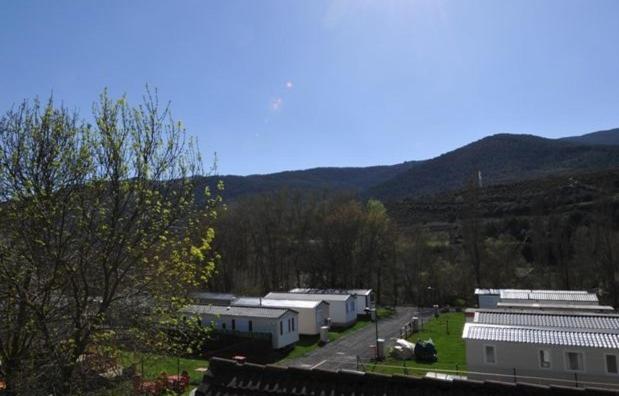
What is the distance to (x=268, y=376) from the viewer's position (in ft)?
26.1

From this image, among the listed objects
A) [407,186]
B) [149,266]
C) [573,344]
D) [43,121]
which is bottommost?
[573,344]

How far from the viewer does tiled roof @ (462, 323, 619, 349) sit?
715 inches

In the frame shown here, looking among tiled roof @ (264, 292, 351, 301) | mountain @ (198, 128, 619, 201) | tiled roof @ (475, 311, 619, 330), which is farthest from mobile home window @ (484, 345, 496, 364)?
mountain @ (198, 128, 619, 201)

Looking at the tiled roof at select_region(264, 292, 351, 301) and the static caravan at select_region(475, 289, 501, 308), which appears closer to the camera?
the tiled roof at select_region(264, 292, 351, 301)

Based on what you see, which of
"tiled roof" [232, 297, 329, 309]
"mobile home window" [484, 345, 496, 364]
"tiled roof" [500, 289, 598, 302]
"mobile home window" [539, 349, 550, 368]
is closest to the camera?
"mobile home window" [539, 349, 550, 368]

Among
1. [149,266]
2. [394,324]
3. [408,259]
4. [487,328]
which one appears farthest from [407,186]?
[149,266]

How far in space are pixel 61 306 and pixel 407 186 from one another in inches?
5258

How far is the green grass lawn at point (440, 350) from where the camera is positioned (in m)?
23.8

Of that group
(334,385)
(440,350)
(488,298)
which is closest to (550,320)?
(440,350)

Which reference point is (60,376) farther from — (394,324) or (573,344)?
(394,324)

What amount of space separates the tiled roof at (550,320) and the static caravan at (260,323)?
13.0 m

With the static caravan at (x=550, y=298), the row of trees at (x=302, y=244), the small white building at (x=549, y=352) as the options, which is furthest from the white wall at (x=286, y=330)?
the row of trees at (x=302, y=244)

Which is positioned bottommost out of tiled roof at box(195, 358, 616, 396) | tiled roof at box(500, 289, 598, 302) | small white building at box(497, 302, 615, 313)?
small white building at box(497, 302, 615, 313)

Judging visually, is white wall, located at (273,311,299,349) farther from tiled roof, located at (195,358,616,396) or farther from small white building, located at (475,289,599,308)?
tiled roof, located at (195,358,616,396)
